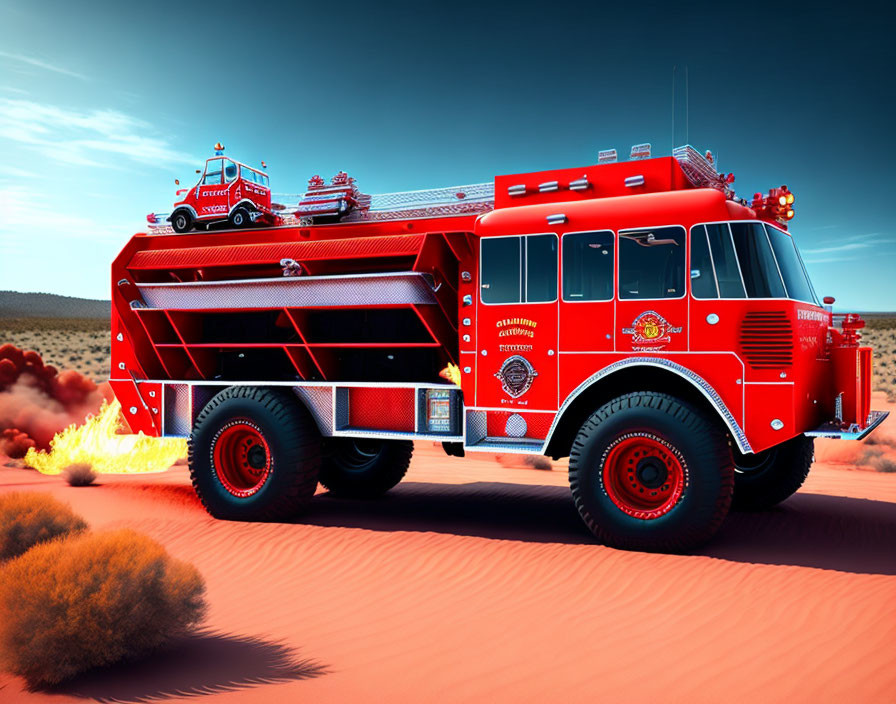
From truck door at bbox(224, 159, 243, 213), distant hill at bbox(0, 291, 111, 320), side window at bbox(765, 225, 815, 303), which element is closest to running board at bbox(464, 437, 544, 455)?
side window at bbox(765, 225, 815, 303)

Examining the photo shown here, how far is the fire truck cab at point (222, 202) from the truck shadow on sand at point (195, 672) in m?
6.96

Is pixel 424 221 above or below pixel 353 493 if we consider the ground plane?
above

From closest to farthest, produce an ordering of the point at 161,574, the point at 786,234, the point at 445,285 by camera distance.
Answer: the point at 161,574
the point at 786,234
the point at 445,285

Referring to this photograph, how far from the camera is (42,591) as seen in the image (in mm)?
5234

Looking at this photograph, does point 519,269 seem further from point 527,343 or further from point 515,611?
point 515,611

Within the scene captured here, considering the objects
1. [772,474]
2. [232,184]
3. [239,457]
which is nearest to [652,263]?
[772,474]

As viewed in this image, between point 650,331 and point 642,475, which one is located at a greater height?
point 650,331

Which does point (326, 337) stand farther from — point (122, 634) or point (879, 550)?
point (879, 550)

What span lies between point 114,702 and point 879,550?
298 inches

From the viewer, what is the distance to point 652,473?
835 centimetres

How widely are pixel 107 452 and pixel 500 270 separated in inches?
338

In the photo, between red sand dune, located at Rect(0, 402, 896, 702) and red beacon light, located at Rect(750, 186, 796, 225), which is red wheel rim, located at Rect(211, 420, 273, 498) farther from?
red beacon light, located at Rect(750, 186, 796, 225)

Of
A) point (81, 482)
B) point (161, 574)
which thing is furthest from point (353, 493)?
point (161, 574)

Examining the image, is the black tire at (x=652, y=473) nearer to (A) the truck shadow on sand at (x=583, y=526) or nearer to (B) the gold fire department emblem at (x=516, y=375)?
(A) the truck shadow on sand at (x=583, y=526)
